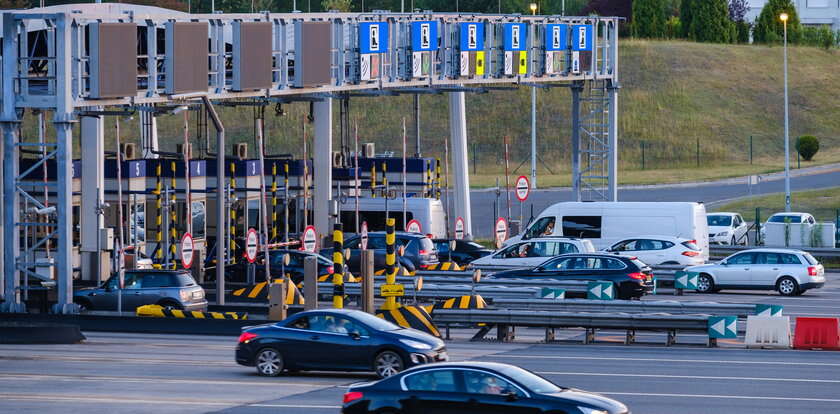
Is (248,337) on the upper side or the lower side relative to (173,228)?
lower

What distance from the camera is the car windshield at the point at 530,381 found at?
16.5 m

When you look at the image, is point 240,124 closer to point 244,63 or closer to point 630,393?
point 244,63

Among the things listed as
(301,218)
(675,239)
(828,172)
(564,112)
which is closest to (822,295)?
(675,239)

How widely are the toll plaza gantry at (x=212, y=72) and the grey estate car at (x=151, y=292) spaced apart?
2.78ft

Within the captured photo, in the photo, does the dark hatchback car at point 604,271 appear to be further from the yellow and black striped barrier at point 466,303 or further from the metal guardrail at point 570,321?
the metal guardrail at point 570,321

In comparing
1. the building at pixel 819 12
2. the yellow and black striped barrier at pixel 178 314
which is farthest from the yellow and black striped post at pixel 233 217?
the building at pixel 819 12

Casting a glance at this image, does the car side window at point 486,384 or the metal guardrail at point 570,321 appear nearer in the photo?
the car side window at point 486,384

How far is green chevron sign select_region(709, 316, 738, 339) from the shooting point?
27.5 metres

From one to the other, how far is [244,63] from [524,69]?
16.6 meters

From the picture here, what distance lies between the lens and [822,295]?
39.1 metres

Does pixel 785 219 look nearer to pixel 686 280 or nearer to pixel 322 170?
pixel 686 280

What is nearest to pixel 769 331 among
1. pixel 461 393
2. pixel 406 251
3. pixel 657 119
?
pixel 461 393

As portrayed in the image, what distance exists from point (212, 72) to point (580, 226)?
13.7 metres

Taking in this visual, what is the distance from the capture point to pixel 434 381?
16.7m
